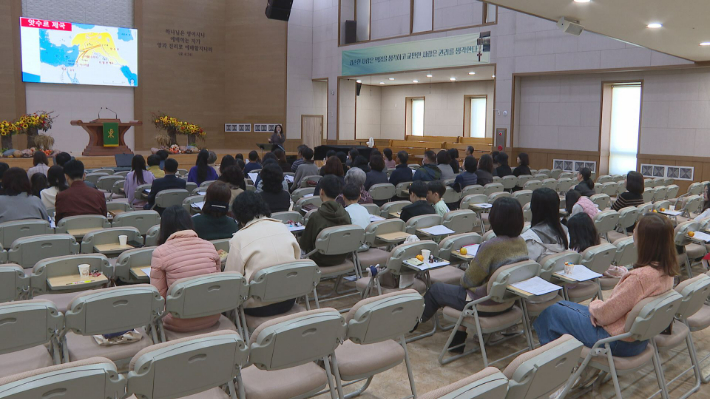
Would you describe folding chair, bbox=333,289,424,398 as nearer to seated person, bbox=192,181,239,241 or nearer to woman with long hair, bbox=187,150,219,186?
seated person, bbox=192,181,239,241

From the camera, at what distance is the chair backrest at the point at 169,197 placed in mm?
7262

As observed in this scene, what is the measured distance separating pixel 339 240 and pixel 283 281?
1254 millimetres

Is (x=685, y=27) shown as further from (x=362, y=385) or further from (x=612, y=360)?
(x=362, y=385)

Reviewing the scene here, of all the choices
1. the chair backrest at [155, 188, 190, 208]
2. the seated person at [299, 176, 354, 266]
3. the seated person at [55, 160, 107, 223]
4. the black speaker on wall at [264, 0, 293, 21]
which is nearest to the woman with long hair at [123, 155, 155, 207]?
the chair backrest at [155, 188, 190, 208]

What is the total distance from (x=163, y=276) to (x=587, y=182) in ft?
21.1

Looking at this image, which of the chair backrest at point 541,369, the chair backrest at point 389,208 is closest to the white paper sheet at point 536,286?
the chair backrest at point 541,369

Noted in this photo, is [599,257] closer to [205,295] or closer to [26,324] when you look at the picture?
[205,295]

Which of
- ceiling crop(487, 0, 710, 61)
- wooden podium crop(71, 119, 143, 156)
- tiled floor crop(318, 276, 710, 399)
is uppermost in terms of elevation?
ceiling crop(487, 0, 710, 61)

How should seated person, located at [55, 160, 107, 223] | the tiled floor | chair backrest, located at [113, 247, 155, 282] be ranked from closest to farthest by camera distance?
1. the tiled floor
2. chair backrest, located at [113, 247, 155, 282]
3. seated person, located at [55, 160, 107, 223]

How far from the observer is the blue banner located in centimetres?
1588

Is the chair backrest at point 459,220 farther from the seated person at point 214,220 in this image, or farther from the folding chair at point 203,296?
the folding chair at point 203,296

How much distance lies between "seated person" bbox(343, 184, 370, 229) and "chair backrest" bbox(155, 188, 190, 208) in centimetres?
260

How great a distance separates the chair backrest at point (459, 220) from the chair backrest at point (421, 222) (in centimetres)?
20

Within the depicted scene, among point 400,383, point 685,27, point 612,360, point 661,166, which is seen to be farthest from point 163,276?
point 661,166
